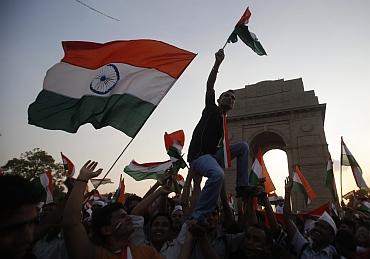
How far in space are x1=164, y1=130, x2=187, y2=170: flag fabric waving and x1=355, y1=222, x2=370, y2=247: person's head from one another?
12.8 ft

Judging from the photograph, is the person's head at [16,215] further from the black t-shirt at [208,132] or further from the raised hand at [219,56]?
the raised hand at [219,56]

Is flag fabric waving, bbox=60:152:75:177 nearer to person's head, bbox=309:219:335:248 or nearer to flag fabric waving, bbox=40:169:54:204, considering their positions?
flag fabric waving, bbox=40:169:54:204

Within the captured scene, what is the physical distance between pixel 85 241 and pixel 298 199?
25.1m

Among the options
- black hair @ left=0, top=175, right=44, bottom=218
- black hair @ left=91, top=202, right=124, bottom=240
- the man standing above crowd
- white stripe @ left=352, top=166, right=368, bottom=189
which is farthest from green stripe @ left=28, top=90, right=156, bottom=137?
white stripe @ left=352, top=166, right=368, bottom=189

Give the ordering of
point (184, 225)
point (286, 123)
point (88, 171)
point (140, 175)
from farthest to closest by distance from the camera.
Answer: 1. point (286, 123)
2. point (140, 175)
3. point (184, 225)
4. point (88, 171)

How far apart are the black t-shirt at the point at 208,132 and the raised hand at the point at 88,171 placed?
73.1 inches

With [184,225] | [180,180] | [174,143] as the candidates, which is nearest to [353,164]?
[180,180]

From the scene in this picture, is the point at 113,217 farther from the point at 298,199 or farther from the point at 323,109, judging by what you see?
the point at 323,109

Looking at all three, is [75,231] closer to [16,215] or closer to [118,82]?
[16,215]

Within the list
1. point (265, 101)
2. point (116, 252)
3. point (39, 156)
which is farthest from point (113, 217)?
point (39, 156)

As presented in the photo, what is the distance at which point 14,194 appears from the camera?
1.53m

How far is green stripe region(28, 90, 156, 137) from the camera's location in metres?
4.33

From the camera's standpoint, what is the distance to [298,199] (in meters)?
24.9

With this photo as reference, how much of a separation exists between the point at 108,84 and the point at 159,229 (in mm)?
2219
